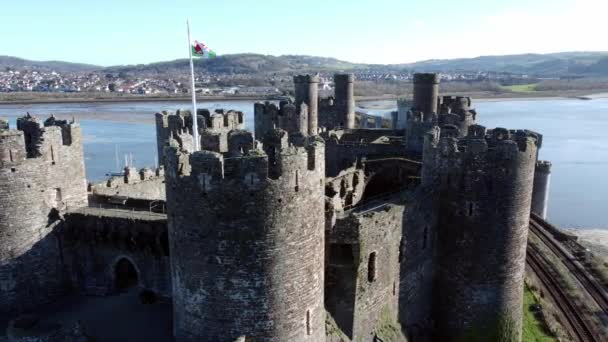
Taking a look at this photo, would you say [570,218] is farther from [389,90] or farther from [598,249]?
[389,90]

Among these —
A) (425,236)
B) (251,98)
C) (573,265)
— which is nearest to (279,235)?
(425,236)

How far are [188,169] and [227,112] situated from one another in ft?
45.1

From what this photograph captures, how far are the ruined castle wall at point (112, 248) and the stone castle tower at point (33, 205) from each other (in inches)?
19.0

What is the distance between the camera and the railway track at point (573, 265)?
86.9ft

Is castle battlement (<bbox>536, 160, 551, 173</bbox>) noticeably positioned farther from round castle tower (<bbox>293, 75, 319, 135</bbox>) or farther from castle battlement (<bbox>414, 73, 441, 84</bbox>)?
round castle tower (<bbox>293, 75, 319, 135</bbox>)

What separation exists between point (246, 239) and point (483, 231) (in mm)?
9593

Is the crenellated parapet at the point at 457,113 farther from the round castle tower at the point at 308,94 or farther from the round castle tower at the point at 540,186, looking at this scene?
the round castle tower at the point at 540,186

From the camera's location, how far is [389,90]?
180375 mm

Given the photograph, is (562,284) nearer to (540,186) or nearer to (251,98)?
(540,186)

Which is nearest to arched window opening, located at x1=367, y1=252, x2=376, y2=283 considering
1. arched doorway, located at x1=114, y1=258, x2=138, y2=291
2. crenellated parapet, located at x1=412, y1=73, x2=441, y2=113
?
arched doorway, located at x1=114, y1=258, x2=138, y2=291

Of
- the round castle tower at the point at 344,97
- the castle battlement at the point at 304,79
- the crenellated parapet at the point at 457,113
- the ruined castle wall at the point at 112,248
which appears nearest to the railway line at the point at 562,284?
the crenellated parapet at the point at 457,113

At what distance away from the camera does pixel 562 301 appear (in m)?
25.8

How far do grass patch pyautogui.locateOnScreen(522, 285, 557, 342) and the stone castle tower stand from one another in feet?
54.4

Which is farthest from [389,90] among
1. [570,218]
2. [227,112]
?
[227,112]
